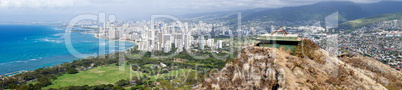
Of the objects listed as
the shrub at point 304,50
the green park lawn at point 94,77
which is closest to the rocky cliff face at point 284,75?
the shrub at point 304,50

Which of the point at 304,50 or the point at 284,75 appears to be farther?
the point at 304,50

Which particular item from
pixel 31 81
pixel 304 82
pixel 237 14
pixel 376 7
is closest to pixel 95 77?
pixel 31 81

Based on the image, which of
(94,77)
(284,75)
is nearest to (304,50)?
(284,75)

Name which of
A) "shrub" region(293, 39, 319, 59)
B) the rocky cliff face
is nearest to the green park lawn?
the rocky cliff face

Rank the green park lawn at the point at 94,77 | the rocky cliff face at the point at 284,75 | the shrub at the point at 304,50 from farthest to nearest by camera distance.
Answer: the green park lawn at the point at 94,77 < the shrub at the point at 304,50 < the rocky cliff face at the point at 284,75

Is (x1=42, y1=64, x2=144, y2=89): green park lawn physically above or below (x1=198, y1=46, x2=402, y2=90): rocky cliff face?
below

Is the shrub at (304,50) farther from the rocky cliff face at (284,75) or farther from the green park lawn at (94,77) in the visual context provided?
the green park lawn at (94,77)

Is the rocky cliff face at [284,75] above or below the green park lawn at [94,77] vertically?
above

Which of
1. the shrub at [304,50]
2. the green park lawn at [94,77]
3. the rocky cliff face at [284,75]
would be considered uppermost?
the shrub at [304,50]

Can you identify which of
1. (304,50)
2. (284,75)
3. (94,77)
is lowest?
(94,77)

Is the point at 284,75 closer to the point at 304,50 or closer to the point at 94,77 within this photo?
the point at 304,50

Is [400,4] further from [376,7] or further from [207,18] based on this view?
[207,18]

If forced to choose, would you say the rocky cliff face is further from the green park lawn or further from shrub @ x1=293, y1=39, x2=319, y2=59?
the green park lawn
